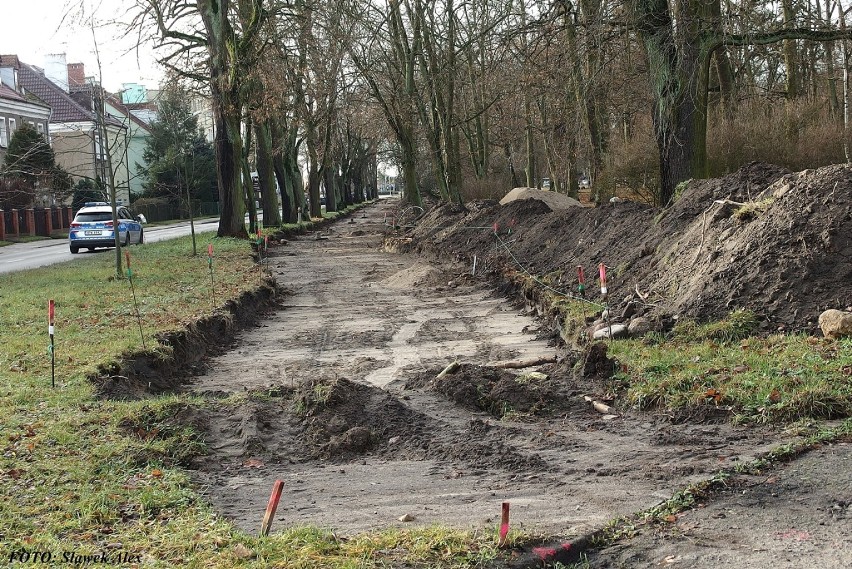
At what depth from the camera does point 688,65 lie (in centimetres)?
1549

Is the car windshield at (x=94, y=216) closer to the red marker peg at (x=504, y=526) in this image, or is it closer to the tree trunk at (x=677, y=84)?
the tree trunk at (x=677, y=84)

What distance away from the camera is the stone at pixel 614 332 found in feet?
34.3

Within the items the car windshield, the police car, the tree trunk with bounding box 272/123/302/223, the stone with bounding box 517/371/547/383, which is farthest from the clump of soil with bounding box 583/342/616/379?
the tree trunk with bounding box 272/123/302/223

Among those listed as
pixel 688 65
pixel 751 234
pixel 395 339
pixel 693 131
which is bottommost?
pixel 395 339

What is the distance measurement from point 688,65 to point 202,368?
9857 mm

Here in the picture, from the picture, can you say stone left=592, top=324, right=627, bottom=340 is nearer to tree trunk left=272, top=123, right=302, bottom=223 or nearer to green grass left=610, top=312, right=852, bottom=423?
green grass left=610, top=312, right=852, bottom=423

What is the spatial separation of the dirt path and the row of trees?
6411 millimetres

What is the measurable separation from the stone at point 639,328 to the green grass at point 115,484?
5059mm

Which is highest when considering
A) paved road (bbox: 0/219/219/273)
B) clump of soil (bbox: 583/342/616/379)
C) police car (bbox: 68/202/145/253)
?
police car (bbox: 68/202/145/253)

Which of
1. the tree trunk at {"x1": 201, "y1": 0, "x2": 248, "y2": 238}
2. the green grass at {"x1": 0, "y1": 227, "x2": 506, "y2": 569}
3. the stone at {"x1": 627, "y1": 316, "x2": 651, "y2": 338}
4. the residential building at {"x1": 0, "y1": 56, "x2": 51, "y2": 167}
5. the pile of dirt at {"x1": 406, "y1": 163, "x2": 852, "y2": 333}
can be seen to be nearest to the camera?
the green grass at {"x1": 0, "y1": 227, "x2": 506, "y2": 569}

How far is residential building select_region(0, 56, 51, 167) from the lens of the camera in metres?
50.1

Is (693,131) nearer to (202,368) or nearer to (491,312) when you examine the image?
(491,312)

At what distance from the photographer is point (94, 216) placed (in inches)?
1160

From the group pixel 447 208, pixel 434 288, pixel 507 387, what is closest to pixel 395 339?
pixel 507 387
